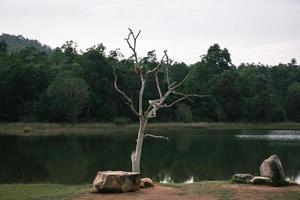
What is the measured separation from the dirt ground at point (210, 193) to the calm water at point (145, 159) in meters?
7.60

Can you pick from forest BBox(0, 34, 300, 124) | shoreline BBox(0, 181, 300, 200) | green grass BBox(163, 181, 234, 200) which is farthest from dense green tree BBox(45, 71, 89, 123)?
green grass BBox(163, 181, 234, 200)

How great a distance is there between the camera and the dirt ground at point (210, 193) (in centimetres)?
1470

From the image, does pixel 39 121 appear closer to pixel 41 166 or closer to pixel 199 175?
pixel 41 166

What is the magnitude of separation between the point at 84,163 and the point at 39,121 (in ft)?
125

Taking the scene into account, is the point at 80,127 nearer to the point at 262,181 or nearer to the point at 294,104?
the point at 294,104

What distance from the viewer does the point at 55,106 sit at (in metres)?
65.4

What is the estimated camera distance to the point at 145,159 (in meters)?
Answer: 33.7

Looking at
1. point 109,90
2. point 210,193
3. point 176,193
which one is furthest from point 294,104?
point 176,193

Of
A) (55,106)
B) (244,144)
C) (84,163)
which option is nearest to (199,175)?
(84,163)

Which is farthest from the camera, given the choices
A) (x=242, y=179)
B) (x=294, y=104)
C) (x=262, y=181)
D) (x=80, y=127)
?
(x=294, y=104)

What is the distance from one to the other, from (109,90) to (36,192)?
5936cm

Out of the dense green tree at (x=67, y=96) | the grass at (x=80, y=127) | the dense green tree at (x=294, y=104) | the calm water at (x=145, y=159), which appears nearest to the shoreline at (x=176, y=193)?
the calm water at (x=145, y=159)

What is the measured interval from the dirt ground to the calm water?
24.9 feet

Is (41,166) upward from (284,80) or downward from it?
downward
